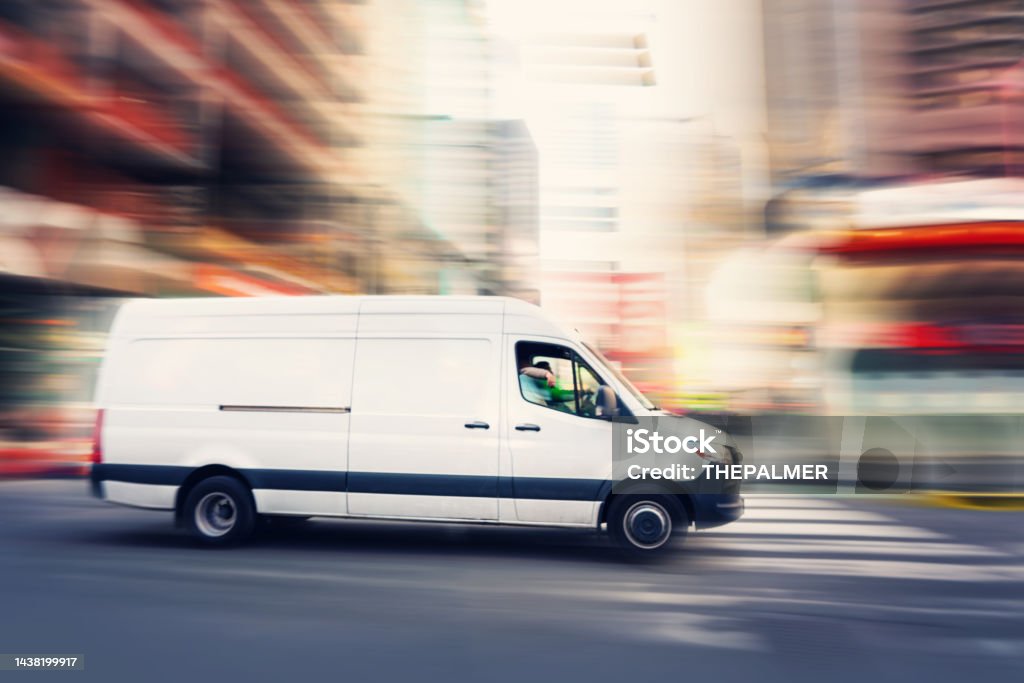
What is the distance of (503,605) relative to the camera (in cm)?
484

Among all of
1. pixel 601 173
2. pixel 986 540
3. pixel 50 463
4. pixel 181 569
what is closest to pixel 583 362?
pixel 181 569

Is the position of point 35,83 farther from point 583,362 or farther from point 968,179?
point 968,179

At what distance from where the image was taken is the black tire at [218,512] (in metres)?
6.41

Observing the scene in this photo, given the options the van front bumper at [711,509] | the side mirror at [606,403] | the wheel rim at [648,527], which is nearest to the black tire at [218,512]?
the side mirror at [606,403]

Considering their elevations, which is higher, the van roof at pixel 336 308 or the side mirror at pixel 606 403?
the van roof at pixel 336 308

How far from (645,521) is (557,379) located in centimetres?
139

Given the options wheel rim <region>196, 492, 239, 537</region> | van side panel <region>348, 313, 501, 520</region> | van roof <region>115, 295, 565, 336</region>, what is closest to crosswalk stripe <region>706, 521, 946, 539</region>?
van side panel <region>348, 313, 501, 520</region>

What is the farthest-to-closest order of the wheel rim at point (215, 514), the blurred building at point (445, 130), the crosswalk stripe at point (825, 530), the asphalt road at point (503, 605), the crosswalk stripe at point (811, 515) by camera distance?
1. the blurred building at point (445, 130)
2. the crosswalk stripe at point (811, 515)
3. the crosswalk stripe at point (825, 530)
4. the wheel rim at point (215, 514)
5. the asphalt road at point (503, 605)

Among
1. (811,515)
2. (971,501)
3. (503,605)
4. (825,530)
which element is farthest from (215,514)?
(971,501)

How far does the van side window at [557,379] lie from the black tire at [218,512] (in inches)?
104

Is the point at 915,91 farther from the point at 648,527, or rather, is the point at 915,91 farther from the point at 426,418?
the point at 426,418

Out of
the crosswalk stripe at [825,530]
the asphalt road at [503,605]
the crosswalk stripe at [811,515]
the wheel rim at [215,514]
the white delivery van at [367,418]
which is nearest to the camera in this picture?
the asphalt road at [503,605]

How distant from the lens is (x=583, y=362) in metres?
6.30

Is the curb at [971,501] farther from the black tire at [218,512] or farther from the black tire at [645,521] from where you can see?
the black tire at [218,512]
